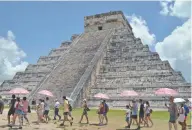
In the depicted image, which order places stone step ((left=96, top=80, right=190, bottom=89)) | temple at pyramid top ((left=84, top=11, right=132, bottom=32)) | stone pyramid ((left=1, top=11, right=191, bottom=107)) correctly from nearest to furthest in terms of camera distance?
stone step ((left=96, top=80, right=190, bottom=89))
stone pyramid ((left=1, top=11, right=191, bottom=107))
temple at pyramid top ((left=84, top=11, right=132, bottom=32))

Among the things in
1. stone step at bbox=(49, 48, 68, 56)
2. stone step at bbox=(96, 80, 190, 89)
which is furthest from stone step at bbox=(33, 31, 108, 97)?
stone step at bbox=(96, 80, 190, 89)

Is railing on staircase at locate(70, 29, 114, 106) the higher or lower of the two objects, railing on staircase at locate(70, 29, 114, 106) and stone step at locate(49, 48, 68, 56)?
the lower

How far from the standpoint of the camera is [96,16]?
122ft

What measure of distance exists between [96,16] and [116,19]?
2.99 meters

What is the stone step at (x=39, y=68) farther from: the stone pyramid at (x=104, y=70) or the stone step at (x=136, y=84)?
the stone step at (x=136, y=84)

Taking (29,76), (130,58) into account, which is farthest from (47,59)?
(130,58)

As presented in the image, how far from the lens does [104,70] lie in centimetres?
2800

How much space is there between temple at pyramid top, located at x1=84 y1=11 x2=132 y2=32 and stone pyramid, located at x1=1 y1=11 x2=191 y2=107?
13 cm

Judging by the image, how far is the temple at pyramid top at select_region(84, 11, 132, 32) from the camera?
1409 inches

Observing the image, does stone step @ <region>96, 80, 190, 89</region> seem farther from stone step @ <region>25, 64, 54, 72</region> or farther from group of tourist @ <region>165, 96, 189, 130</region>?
group of tourist @ <region>165, 96, 189, 130</region>

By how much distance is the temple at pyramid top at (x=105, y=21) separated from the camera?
35.8 metres

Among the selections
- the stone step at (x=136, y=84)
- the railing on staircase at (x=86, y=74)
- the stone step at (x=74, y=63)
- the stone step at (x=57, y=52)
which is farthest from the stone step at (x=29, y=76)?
the stone step at (x=136, y=84)

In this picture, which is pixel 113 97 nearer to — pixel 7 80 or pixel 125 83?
pixel 125 83

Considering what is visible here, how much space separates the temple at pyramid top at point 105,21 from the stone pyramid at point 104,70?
0.13 m
